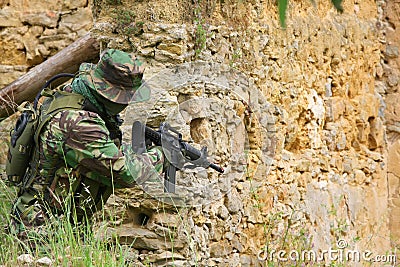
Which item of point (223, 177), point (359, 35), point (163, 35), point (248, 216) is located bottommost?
point (248, 216)

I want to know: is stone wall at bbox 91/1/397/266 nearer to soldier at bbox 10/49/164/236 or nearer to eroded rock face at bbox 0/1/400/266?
eroded rock face at bbox 0/1/400/266

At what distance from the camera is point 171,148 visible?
4.02 metres

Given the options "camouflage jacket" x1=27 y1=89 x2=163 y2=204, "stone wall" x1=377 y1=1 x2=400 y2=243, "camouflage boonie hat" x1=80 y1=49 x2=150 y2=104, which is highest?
"camouflage boonie hat" x1=80 y1=49 x2=150 y2=104

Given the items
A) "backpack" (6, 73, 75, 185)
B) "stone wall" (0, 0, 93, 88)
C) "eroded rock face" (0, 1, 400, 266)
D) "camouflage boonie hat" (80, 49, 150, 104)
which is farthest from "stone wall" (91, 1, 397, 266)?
"stone wall" (0, 0, 93, 88)

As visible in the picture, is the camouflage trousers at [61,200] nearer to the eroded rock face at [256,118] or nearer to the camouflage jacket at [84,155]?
the camouflage jacket at [84,155]

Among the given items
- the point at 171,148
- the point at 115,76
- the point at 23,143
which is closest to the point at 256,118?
the point at 171,148

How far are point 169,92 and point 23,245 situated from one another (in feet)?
3.80

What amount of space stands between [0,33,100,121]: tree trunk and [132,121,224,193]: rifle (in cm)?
129

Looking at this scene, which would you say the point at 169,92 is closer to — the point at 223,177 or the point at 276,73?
the point at 223,177

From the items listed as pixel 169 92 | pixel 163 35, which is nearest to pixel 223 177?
pixel 169 92

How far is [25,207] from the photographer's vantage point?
13.3 feet

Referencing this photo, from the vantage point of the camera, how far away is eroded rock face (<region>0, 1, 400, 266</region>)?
429cm

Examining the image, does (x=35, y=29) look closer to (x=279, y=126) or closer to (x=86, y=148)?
(x=279, y=126)

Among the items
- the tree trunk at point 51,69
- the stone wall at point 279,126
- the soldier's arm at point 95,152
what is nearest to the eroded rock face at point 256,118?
the stone wall at point 279,126
